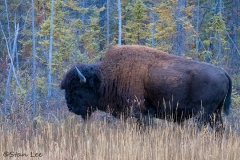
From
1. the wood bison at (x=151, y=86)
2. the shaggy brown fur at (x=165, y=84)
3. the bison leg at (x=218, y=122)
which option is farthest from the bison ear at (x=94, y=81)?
the bison leg at (x=218, y=122)

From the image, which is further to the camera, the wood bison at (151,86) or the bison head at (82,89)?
the bison head at (82,89)

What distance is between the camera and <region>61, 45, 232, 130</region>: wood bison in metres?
8.19

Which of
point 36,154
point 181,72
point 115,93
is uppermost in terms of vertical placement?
point 181,72

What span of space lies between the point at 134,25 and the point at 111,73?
8463 millimetres

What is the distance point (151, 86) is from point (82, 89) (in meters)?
1.78

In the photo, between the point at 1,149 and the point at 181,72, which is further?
the point at 181,72

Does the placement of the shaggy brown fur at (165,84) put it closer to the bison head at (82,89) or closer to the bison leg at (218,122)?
the bison leg at (218,122)

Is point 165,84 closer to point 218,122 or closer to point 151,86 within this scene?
point 151,86

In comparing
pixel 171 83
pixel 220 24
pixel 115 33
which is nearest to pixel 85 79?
pixel 171 83

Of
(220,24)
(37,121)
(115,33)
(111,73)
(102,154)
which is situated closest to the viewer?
(102,154)

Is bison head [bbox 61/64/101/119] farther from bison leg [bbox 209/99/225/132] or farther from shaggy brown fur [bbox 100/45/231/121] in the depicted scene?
bison leg [bbox 209/99/225/132]

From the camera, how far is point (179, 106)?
8.32m

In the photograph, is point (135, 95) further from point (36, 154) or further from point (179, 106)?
point (36, 154)

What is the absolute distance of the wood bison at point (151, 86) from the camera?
8.19 meters
